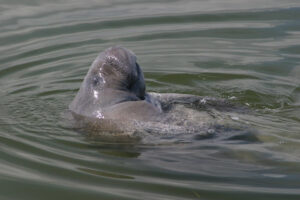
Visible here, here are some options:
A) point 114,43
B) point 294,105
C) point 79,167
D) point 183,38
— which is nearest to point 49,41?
point 114,43

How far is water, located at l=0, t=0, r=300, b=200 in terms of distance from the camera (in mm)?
5594

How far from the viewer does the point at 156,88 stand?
8844 millimetres

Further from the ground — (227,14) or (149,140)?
(227,14)

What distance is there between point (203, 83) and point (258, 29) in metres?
3.03

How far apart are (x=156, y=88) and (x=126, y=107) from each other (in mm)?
2094

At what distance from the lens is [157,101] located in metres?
7.61

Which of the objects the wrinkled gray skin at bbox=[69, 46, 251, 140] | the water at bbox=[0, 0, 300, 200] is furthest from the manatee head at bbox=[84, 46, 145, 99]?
the water at bbox=[0, 0, 300, 200]

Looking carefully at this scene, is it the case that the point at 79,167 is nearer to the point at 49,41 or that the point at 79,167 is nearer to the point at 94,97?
the point at 94,97

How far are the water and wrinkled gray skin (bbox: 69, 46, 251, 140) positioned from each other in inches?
9.1

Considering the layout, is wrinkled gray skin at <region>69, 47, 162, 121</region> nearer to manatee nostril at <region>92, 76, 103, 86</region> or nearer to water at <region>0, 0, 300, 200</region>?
manatee nostril at <region>92, 76, 103, 86</region>

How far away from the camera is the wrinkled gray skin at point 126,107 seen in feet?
21.7

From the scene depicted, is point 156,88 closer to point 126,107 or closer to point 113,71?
point 113,71

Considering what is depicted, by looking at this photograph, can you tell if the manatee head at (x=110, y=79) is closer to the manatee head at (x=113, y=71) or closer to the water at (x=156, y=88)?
the manatee head at (x=113, y=71)

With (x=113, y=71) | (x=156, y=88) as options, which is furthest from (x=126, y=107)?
(x=156, y=88)
